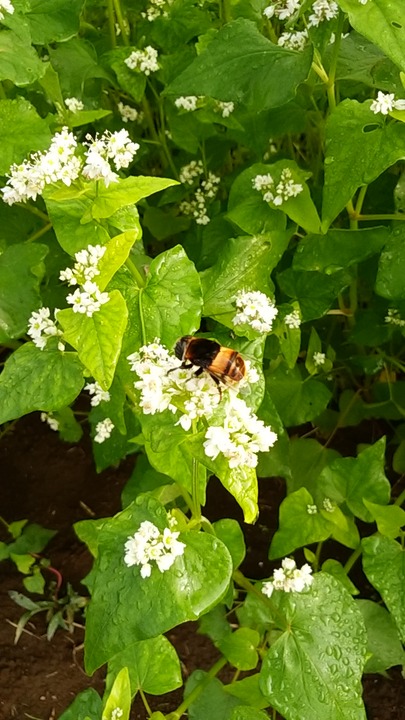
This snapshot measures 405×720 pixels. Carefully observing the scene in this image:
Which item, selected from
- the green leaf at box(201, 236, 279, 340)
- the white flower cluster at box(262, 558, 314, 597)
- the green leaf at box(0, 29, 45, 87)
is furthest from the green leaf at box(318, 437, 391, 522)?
the green leaf at box(0, 29, 45, 87)

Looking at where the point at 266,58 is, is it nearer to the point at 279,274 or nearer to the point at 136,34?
the point at 279,274

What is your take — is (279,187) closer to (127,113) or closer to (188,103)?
(188,103)

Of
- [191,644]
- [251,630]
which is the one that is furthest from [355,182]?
[191,644]

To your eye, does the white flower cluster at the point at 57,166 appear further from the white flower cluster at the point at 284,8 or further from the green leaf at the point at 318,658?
the green leaf at the point at 318,658

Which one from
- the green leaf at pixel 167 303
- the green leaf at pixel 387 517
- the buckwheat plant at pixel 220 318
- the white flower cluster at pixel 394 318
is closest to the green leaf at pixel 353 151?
the buckwheat plant at pixel 220 318

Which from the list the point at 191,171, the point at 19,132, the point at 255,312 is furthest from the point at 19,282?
the point at 191,171
